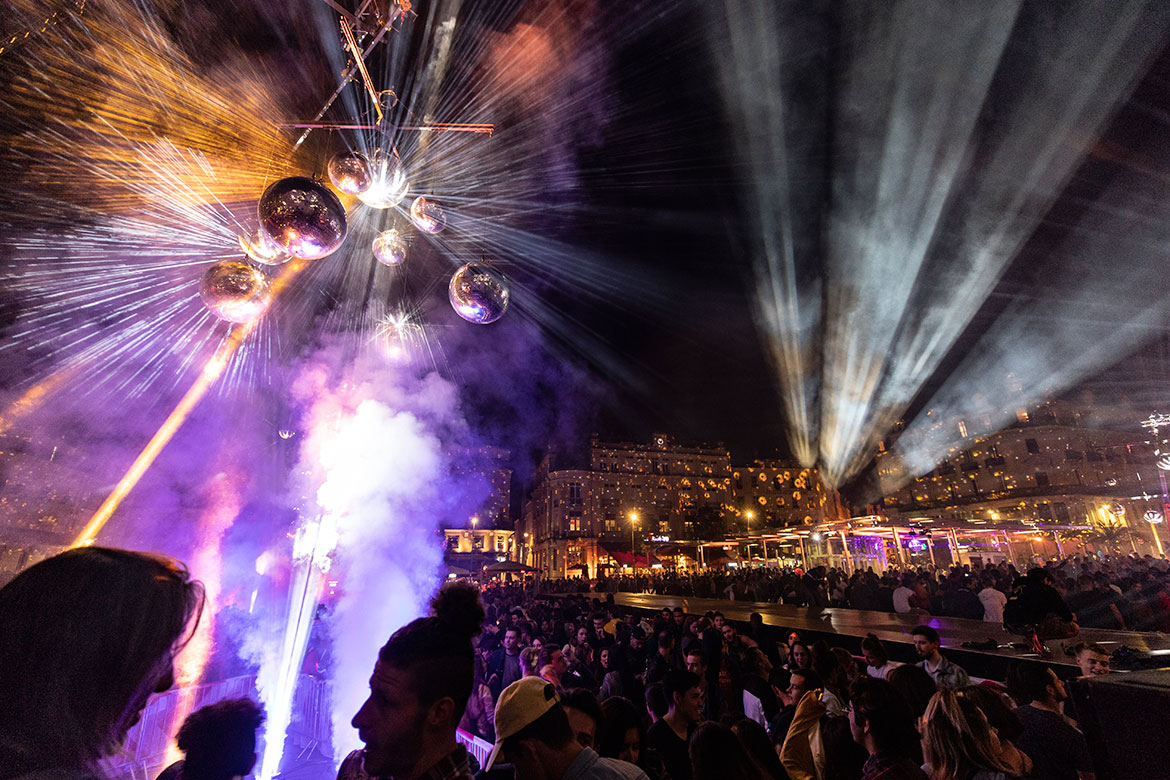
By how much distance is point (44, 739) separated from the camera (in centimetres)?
100

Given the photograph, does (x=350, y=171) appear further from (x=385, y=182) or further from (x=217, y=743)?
(x=217, y=743)

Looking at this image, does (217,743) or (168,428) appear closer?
(217,743)

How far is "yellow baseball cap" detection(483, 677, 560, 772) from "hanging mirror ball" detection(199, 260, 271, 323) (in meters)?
5.22

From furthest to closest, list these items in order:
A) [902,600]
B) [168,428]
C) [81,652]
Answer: [168,428] → [902,600] → [81,652]

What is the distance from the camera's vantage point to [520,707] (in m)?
2.16

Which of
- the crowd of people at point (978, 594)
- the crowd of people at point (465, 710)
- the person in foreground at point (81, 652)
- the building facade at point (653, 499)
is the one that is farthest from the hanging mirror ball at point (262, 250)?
the building facade at point (653, 499)

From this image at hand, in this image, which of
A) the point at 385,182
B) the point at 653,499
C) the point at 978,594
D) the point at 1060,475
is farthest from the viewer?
the point at 653,499

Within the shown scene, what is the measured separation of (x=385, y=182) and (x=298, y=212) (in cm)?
263

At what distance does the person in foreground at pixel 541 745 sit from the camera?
2020mm

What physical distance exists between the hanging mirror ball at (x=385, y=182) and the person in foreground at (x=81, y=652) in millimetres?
5795

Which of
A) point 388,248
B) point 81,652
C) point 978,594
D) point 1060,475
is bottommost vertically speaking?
point 978,594

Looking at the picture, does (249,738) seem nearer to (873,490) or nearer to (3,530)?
(3,530)

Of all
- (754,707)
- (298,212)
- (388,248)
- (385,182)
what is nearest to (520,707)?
(754,707)

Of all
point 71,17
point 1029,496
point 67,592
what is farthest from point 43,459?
point 1029,496
